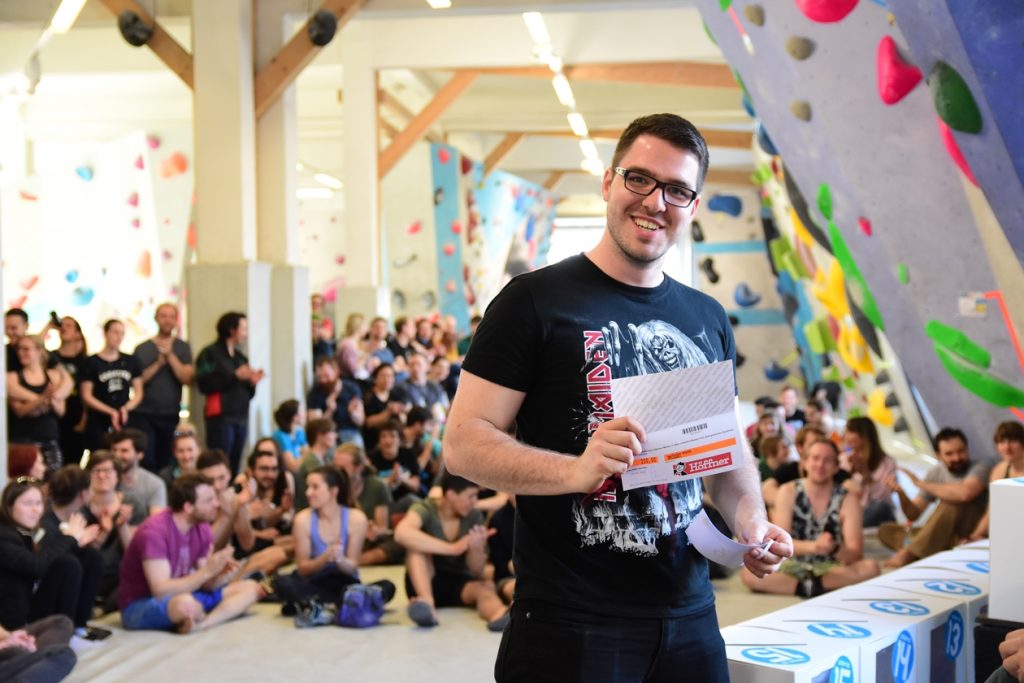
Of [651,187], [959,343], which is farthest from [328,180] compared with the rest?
[651,187]

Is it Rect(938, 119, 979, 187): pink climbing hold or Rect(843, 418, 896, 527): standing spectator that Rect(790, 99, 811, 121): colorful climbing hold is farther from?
Rect(843, 418, 896, 527): standing spectator

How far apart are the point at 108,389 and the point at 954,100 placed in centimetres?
541

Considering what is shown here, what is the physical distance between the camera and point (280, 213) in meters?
9.20

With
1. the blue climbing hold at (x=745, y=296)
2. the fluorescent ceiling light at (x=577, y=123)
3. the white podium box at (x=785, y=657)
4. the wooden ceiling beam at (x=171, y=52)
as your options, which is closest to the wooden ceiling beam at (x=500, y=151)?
the fluorescent ceiling light at (x=577, y=123)

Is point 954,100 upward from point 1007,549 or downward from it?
upward

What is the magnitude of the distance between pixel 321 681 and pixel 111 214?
10.7m

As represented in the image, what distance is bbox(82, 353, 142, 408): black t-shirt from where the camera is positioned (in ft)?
24.3

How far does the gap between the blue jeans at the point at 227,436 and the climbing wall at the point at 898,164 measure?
406 centimetres

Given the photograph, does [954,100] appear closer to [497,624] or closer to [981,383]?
[981,383]

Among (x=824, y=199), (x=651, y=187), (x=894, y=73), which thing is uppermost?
(x=894, y=73)

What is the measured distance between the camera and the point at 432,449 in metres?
8.56

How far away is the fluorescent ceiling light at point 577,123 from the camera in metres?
15.8

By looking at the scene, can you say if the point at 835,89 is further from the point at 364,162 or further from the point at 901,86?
the point at 364,162

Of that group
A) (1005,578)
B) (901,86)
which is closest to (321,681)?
(1005,578)
